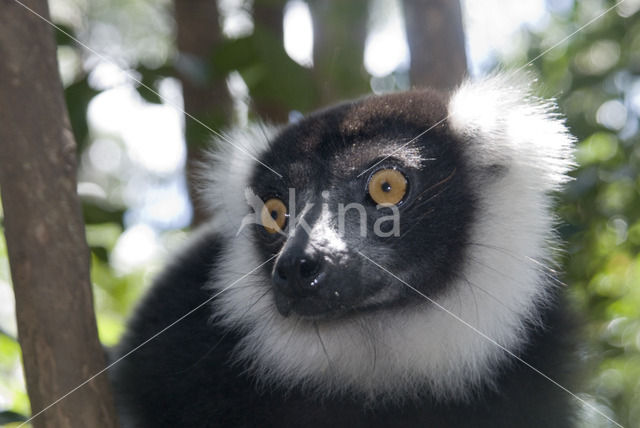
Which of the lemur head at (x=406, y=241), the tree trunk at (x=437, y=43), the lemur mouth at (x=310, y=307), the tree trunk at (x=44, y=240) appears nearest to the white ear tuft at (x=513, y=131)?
the lemur head at (x=406, y=241)

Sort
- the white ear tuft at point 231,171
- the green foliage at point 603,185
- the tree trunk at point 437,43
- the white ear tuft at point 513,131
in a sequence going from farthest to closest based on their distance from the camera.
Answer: the tree trunk at point 437,43
the green foliage at point 603,185
the white ear tuft at point 231,171
the white ear tuft at point 513,131

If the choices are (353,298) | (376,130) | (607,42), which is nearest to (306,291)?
(353,298)

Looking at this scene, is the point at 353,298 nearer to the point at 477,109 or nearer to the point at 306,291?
the point at 306,291

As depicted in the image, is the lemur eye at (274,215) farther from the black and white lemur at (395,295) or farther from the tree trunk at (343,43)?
the tree trunk at (343,43)

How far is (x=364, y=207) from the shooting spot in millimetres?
3094

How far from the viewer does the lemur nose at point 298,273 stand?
2.71 m

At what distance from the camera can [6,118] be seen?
2834mm

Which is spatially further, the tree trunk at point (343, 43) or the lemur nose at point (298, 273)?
the tree trunk at point (343, 43)

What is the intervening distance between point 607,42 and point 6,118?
365 cm

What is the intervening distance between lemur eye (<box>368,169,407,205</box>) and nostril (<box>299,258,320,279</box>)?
0.54 meters

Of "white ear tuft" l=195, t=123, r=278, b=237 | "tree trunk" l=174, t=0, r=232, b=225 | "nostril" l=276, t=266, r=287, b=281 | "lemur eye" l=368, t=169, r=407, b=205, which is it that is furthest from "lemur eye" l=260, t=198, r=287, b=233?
"tree trunk" l=174, t=0, r=232, b=225

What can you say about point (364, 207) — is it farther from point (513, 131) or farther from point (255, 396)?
point (255, 396)

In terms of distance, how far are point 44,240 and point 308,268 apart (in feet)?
3.53

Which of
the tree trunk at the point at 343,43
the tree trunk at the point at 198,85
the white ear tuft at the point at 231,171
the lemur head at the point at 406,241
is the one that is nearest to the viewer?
the lemur head at the point at 406,241
